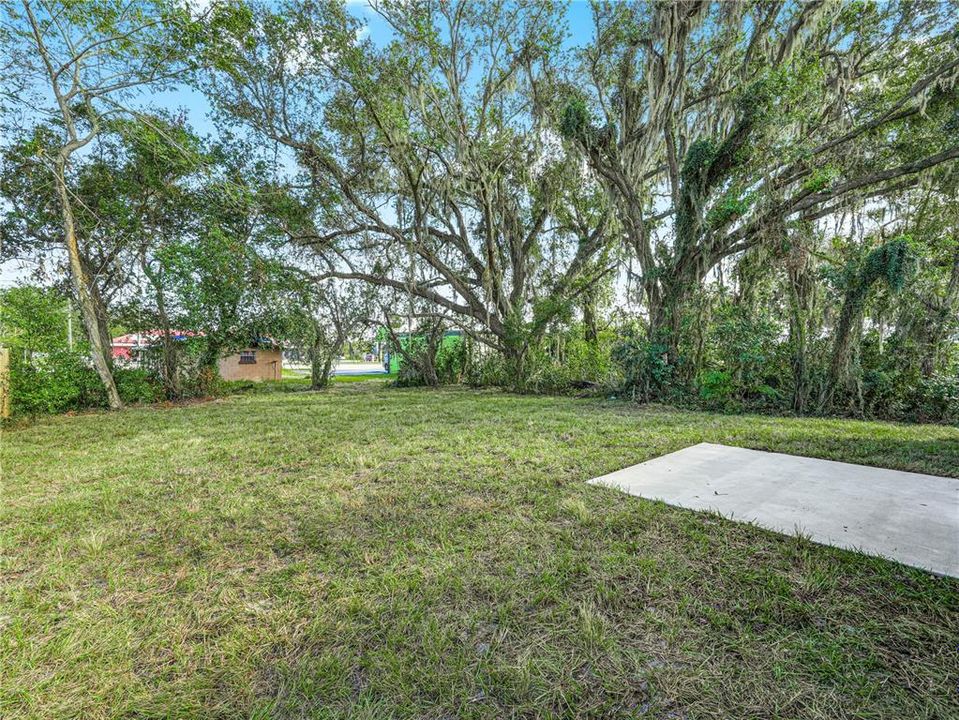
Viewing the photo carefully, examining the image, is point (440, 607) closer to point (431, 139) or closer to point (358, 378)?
point (431, 139)

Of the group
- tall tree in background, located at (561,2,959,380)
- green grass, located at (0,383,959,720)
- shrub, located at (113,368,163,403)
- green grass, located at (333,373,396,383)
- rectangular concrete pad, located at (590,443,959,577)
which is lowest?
green grass, located at (0,383,959,720)

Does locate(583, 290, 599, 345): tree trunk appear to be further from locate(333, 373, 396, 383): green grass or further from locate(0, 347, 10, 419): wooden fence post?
locate(0, 347, 10, 419): wooden fence post

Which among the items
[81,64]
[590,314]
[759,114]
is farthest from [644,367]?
[81,64]

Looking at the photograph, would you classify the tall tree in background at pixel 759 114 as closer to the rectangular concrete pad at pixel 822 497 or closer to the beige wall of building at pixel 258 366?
the rectangular concrete pad at pixel 822 497

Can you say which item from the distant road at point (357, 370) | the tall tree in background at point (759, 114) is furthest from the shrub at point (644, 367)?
the distant road at point (357, 370)

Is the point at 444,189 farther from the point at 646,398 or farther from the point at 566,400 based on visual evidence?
the point at 646,398

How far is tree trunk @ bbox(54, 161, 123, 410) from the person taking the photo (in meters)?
6.18

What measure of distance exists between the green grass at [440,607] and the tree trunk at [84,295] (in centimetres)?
496

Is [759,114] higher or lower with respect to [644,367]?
higher

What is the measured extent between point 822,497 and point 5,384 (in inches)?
363

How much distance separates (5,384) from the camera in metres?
5.43

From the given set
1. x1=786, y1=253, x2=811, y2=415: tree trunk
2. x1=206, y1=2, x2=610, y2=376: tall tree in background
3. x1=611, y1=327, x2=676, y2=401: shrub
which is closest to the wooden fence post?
x1=206, y1=2, x2=610, y2=376: tall tree in background

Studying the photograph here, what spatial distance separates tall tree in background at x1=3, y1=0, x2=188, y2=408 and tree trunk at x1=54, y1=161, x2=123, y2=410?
2cm

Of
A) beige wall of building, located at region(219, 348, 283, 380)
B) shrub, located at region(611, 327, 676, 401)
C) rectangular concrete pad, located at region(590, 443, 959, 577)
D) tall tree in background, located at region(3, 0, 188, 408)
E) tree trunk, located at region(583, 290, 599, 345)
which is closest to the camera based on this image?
rectangular concrete pad, located at region(590, 443, 959, 577)
